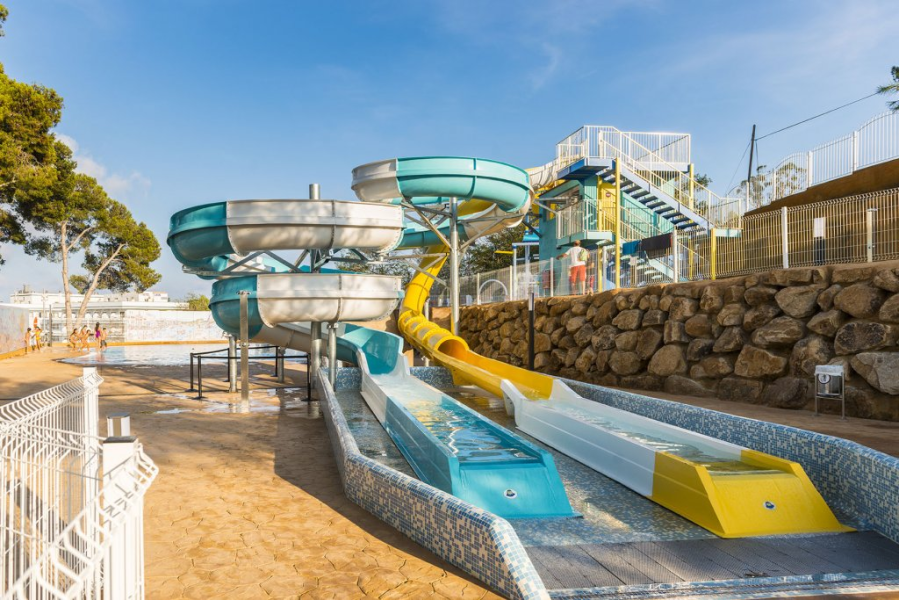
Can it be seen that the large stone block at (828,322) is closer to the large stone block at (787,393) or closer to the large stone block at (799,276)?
the large stone block at (799,276)

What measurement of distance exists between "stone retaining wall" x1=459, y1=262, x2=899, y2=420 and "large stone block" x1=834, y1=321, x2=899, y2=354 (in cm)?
1

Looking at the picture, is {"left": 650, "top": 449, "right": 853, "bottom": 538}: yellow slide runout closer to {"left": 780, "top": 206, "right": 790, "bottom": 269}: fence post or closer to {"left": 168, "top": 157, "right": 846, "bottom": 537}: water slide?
{"left": 168, "top": 157, "right": 846, "bottom": 537}: water slide

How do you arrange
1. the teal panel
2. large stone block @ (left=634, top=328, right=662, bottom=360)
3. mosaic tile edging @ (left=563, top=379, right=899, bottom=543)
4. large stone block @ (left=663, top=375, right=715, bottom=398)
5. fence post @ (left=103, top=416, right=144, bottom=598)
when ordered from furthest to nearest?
the teal panel → large stone block @ (left=634, top=328, right=662, bottom=360) → large stone block @ (left=663, top=375, right=715, bottom=398) → mosaic tile edging @ (left=563, top=379, right=899, bottom=543) → fence post @ (left=103, top=416, right=144, bottom=598)

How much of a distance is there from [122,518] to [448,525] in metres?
2.13

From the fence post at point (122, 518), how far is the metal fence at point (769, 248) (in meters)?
9.67

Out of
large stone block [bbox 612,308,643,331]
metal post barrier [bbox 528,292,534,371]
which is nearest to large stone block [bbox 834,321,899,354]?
large stone block [bbox 612,308,643,331]

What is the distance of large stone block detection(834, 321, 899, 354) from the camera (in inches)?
309

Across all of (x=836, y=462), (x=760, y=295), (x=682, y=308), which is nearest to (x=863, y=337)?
(x=760, y=295)

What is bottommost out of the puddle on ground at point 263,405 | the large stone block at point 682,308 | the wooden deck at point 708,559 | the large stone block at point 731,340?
the puddle on ground at point 263,405

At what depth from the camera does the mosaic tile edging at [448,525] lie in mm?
3441

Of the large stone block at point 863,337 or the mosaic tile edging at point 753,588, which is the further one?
the large stone block at point 863,337

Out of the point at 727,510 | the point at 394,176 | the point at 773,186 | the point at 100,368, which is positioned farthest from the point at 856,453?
the point at 100,368

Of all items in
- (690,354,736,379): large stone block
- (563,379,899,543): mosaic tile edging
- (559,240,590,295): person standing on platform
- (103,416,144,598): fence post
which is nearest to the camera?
(103,416,144,598): fence post

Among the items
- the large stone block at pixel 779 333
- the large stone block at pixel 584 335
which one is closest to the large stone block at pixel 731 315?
the large stone block at pixel 779 333
